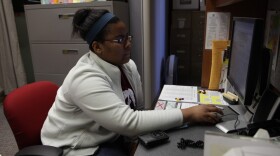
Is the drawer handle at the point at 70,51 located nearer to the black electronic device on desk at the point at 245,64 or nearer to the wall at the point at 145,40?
the wall at the point at 145,40

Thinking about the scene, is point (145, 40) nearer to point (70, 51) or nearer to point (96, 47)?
point (70, 51)

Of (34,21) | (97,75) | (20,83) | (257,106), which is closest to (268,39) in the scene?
(257,106)

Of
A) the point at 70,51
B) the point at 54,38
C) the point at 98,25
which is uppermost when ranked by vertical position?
the point at 98,25

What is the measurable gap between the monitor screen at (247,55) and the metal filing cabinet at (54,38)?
131 centimetres

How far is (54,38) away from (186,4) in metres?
2.05

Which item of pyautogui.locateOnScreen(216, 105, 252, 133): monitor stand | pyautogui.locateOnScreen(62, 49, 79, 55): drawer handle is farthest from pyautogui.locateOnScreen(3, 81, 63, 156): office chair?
pyautogui.locateOnScreen(62, 49, 79, 55): drawer handle

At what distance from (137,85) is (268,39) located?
0.76 metres

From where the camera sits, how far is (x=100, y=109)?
957mm

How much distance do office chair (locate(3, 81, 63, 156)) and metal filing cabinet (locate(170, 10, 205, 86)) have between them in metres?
2.67

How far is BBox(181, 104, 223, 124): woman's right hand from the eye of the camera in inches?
40.5

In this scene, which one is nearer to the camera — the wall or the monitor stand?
the monitor stand

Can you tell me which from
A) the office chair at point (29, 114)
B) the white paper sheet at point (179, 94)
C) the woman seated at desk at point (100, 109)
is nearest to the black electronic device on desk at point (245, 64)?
the woman seated at desk at point (100, 109)

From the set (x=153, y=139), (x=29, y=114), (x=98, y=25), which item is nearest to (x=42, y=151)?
(x=29, y=114)

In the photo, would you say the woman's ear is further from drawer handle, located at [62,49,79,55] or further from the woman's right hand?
drawer handle, located at [62,49,79,55]
